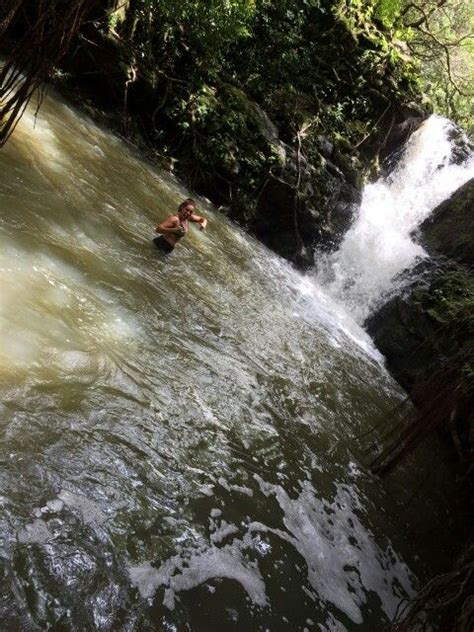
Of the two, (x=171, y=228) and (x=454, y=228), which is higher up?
(x=454, y=228)

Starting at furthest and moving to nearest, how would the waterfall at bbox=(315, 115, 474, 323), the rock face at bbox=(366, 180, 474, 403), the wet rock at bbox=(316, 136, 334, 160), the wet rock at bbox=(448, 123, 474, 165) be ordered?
the wet rock at bbox=(448, 123, 474, 165)
the wet rock at bbox=(316, 136, 334, 160)
the waterfall at bbox=(315, 115, 474, 323)
the rock face at bbox=(366, 180, 474, 403)

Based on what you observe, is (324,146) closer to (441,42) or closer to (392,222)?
(392,222)

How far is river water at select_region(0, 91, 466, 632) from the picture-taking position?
2.97 meters

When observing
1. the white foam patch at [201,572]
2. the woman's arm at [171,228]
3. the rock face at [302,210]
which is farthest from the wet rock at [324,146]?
the white foam patch at [201,572]

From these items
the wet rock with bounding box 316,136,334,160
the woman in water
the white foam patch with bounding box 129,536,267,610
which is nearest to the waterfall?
the wet rock with bounding box 316,136,334,160

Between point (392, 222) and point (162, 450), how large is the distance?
44.7ft

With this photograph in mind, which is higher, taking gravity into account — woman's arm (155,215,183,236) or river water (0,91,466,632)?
woman's arm (155,215,183,236)

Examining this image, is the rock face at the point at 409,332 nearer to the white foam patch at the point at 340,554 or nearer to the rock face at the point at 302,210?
the rock face at the point at 302,210

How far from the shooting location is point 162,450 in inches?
159

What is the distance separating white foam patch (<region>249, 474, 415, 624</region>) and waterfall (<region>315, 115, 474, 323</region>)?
830 cm

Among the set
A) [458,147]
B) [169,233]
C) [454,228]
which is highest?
[458,147]

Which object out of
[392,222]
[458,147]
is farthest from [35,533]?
[458,147]

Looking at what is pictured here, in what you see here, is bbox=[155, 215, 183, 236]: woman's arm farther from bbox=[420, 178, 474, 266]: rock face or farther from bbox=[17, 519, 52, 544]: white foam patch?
bbox=[420, 178, 474, 266]: rock face

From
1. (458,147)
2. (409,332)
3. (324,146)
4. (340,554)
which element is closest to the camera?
(340,554)
